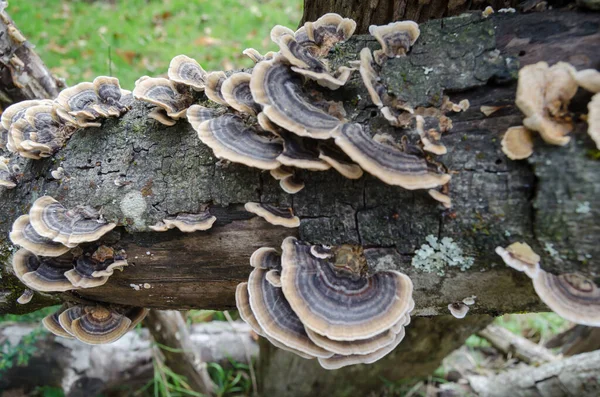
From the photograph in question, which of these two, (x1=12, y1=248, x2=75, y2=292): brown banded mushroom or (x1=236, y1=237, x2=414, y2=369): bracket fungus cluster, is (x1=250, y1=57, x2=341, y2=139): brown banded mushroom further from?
(x1=12, y1=248, x2=75, y2=292): brown banded mushroom

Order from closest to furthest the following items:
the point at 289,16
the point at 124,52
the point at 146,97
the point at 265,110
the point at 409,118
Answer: the point at 265,110 → the point at 409,118 → the point at 146,97 → the point at 124,52 → the point at 289,16

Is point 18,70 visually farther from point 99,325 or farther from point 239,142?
point 239,142

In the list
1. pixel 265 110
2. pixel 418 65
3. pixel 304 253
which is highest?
pixel 418 65

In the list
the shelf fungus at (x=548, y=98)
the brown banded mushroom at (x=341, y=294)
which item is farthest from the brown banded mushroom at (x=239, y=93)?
the shelf fungus at (x=548, y=98)

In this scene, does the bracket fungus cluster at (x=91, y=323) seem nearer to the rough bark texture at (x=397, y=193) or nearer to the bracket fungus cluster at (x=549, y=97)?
the rough bark texture at (x=397, y=193)

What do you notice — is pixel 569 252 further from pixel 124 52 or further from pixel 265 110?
pixel 124 52

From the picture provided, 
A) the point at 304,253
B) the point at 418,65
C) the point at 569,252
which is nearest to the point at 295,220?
the point at 304,253

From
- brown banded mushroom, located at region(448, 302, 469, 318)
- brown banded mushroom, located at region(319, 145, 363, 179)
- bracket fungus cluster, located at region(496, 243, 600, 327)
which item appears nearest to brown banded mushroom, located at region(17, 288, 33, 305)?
brown banded mushroom, located at region(319, 145, 363, 179)

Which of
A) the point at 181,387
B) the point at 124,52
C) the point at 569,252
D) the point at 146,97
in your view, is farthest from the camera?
the point at 124,52
